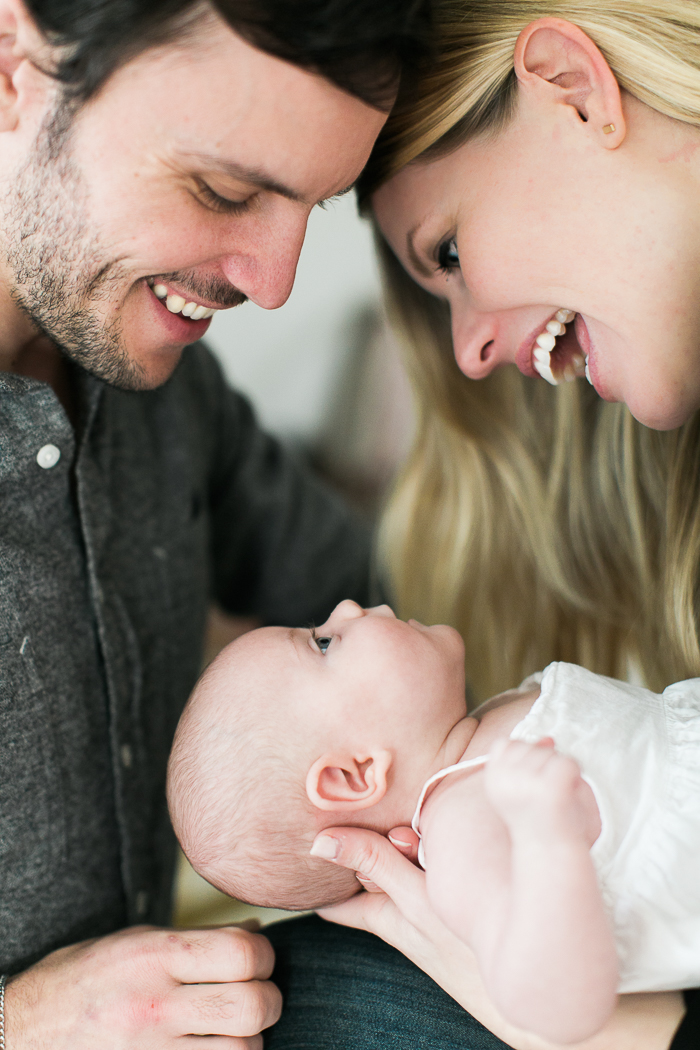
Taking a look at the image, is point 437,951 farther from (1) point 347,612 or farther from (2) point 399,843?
(1) point 347,612

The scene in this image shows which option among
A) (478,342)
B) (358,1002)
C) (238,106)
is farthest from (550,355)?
(358,1002)

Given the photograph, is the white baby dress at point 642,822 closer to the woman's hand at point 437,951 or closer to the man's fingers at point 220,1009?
the woman's hand at point 437,951

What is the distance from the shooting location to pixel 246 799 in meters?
1.04

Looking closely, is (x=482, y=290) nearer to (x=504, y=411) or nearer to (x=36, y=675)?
(x=504, y=411)

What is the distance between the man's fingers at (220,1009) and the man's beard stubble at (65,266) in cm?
87

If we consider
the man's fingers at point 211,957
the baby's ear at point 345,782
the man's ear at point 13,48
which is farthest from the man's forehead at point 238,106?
the man's fingers at point 211,957

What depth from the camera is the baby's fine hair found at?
104 centimetres

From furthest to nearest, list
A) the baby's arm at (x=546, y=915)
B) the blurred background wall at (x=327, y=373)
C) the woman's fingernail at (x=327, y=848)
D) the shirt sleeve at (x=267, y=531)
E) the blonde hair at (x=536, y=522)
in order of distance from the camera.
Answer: the blurred background wall at (x=327, y=373)
the shirt sleeve at (x=267, y=531)
the blonde hair at (x=536, y=522)
the woman's fingernail at (x=327, y=848)
the baby's arm at (x=546, y=915)

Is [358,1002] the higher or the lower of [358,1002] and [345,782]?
the lower

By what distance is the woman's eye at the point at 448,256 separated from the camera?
1.28m

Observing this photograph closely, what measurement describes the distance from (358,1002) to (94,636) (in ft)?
2.26

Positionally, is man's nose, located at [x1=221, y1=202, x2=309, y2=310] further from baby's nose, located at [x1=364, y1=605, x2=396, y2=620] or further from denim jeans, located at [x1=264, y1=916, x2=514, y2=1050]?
denim jeans, located at [x1=264, y1=916, x2=514, y2=1050]

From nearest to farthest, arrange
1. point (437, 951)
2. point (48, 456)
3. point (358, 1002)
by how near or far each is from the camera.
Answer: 1. point (437, 951)
2. point (358, 1002)
3. point (48, 456)

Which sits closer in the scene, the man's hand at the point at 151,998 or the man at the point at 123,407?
the man at the point at 123,407
